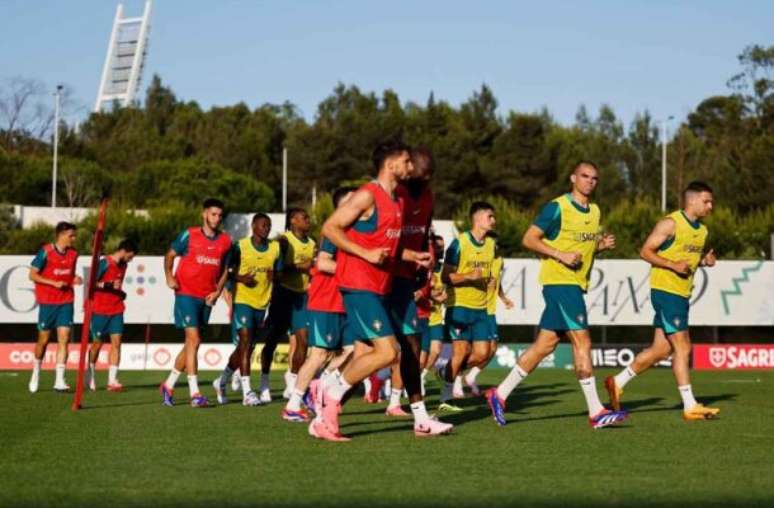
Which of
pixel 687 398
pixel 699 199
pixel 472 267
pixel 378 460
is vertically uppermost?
pixel 699 199

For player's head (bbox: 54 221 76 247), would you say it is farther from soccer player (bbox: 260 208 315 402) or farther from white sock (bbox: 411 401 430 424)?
white sock (bbox: 411 401 430 424)

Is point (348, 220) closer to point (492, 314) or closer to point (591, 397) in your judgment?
point (591, 397)

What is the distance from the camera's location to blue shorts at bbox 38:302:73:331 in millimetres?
20234

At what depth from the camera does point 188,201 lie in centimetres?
8438

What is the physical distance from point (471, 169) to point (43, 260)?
222ft

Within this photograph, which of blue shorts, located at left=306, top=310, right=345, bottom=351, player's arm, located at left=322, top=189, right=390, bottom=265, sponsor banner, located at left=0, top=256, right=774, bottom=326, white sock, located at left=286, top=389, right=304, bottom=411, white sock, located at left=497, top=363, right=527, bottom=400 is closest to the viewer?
player's arm, located at left=322, top=189, right=390, bottom=265

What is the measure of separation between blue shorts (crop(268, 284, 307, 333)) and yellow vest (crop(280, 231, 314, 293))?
4.0 inches

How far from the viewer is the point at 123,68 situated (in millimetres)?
172750

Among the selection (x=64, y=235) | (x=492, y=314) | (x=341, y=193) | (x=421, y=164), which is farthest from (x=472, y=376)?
(x=421, y=164)

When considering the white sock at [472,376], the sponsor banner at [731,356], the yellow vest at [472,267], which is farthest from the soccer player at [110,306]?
the sponsor banner at [731,356]

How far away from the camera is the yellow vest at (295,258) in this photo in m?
17.7

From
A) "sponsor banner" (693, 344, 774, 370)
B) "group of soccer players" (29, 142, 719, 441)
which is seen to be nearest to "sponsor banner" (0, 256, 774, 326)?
"sponsor banner" (693, 344, 774, 370)

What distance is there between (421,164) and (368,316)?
1382mm

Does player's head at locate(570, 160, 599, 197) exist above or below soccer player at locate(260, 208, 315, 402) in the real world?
above
